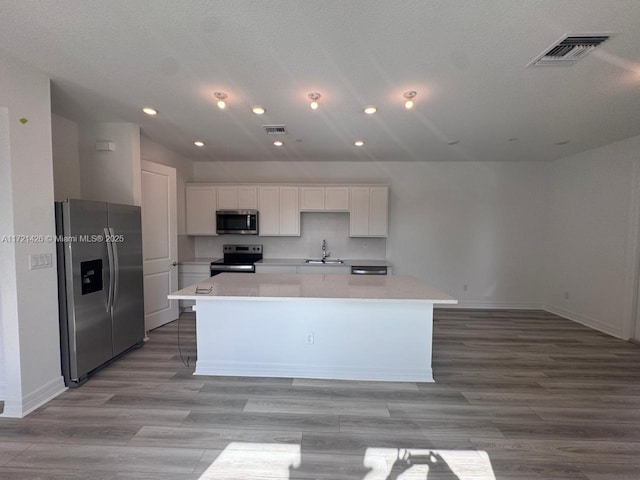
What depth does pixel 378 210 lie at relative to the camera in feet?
16.2

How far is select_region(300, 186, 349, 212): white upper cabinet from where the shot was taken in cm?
495

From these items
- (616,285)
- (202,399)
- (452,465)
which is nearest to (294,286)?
(202,399)

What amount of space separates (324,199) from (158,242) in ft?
8.92

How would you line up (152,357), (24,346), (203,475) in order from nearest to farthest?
(203,475) → (24,346) → (152,357)

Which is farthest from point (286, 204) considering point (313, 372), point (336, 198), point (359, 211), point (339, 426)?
point (339, 426)

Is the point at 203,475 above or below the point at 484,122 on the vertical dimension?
below

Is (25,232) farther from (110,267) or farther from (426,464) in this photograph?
(426,464)

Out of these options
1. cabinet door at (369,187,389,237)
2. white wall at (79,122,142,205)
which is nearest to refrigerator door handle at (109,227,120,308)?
white wall at (79,122,142,205)

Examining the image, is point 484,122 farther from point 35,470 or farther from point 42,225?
point 35,470

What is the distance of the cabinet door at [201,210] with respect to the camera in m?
5.01

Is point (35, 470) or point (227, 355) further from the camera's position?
point (227, 355)

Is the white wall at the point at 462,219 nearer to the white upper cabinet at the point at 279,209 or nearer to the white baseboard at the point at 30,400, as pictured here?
the white upper cabinet at the point at 279,209

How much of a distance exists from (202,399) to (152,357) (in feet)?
3.84

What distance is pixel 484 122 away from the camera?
3234 millimetres
